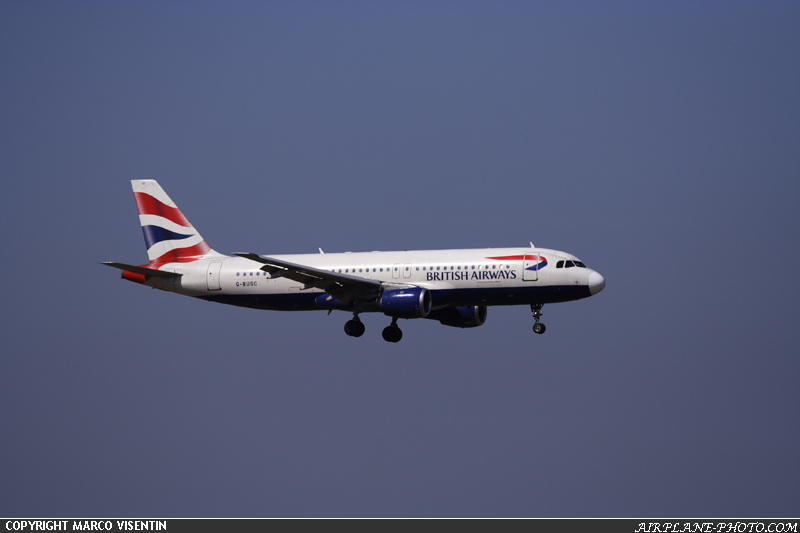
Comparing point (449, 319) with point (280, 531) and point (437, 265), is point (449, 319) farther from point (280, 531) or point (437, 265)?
point (280, 531)

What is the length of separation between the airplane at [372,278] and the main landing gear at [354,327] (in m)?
0.06

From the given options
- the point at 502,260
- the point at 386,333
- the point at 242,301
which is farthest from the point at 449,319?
the point at 242,301

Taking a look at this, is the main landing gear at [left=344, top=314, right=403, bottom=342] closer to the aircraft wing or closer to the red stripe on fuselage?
the aircraft wing

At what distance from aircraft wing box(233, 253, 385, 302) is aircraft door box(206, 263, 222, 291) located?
4579mm

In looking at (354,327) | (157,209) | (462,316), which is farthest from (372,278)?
(157,209)

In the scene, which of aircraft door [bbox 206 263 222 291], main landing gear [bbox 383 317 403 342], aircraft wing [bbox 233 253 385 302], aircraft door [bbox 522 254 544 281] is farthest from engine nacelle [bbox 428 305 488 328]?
aircraft door [bbox 206 263 222 291]

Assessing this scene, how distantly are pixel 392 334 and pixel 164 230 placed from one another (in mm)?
15108

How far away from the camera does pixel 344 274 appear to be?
194 ft

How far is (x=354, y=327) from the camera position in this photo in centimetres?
6019

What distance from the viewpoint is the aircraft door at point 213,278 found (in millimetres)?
61062

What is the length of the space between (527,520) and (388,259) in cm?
1751

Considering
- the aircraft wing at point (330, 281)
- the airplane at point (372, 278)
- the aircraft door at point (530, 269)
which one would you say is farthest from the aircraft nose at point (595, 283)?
the aircraft wing at point (330, 281)

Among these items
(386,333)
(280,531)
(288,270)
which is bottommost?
(280,531)

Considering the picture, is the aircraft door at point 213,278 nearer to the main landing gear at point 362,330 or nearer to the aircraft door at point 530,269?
the main landing gear at point 362,330
